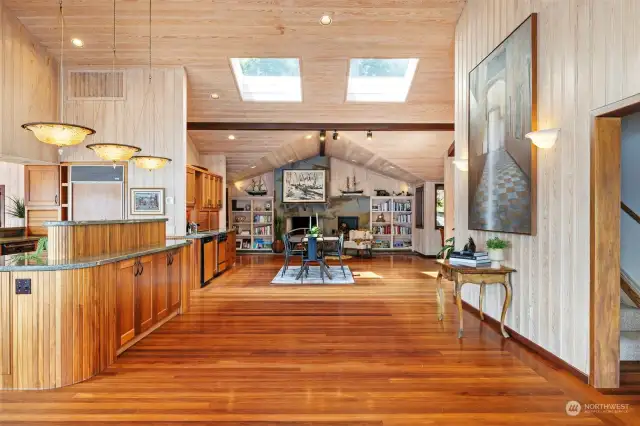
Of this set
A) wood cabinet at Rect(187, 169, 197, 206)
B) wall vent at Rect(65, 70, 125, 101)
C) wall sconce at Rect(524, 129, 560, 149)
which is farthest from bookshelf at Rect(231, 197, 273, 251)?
wall sconce at Rect(524, 129, 560, 149)

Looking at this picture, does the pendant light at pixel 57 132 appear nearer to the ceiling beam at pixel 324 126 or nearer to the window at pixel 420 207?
the ceiling beam at pixel 324 126

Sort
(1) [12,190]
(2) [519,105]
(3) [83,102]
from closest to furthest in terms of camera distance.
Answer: (2) [519,105], (3) [83,102], (1) [12,190]

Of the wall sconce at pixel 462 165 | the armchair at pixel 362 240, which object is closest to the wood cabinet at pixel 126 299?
the wall sconce at pixel 462 165

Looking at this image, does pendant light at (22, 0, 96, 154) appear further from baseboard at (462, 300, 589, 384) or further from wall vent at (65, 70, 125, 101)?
baseboard at (462, 300, 589, 384)

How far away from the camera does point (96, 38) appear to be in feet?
19.2

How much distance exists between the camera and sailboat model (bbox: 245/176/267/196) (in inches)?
484

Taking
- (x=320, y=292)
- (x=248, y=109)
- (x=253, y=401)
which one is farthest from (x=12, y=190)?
(x=253, y=401)

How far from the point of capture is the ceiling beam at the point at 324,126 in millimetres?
8266

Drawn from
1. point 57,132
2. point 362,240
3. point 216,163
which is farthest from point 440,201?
point 57,132

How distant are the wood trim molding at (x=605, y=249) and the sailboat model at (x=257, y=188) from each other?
10244 mm

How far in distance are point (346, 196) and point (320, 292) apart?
21.3 ft

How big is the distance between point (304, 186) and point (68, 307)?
378 inches

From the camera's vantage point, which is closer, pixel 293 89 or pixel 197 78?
pixel 197 78

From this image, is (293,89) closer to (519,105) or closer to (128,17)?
(128,17)
